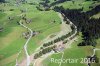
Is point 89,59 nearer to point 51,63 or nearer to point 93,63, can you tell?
point 93,63

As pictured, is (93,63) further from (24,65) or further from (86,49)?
(24,65)

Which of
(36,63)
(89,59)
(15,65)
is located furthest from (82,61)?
(15,65)

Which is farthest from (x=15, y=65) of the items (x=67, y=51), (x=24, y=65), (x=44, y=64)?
(x=67, y=51)

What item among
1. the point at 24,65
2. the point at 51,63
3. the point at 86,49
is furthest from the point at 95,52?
the point at 24,65

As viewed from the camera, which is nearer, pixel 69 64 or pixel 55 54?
pixel 69 64

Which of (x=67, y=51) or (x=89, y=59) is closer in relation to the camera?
(x=89, y=59)

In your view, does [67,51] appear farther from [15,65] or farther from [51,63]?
[15,65]

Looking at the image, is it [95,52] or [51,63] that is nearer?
[51,63]
